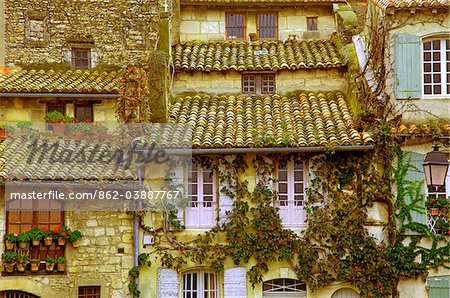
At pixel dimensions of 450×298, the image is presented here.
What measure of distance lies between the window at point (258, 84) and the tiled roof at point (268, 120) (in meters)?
0.38

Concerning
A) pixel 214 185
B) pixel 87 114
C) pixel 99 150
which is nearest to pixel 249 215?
pixel 214 185

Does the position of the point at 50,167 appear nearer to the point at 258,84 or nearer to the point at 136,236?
the point at 136,236

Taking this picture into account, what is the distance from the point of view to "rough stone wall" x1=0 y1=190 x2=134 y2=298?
1900 centimetres

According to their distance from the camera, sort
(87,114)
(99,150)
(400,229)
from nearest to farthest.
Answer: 1. (400,229)
2. (99,150)
3. (87,114)

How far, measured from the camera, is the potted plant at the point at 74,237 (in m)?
19.0

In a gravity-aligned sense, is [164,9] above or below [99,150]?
above

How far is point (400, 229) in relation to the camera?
61.1 ft

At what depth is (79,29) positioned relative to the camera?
23.3m

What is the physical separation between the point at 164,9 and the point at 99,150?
14.6ft

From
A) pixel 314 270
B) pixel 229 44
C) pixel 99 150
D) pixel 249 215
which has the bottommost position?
pixel 314 270

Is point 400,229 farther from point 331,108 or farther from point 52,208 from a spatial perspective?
point 52,208

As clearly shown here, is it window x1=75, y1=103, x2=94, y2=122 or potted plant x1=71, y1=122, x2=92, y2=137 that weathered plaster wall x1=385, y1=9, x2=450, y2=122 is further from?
window x1=75, y1=103, x2=94, y2=122

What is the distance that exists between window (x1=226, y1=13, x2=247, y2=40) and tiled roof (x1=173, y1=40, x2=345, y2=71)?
306 mm

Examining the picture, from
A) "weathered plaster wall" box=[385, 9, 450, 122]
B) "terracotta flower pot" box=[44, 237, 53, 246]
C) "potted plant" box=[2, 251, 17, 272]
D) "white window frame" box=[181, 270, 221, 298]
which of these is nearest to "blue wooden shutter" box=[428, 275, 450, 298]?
"weathered plaster wall" box=[385, 9, 450, 122]
